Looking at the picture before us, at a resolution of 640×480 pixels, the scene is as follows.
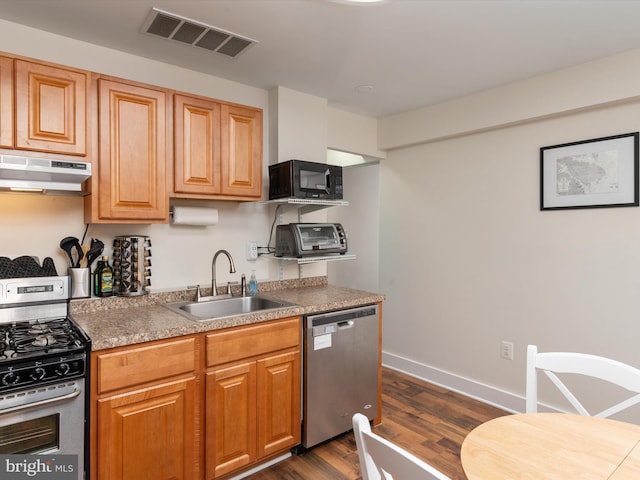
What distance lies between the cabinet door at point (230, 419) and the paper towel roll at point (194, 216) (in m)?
1.00

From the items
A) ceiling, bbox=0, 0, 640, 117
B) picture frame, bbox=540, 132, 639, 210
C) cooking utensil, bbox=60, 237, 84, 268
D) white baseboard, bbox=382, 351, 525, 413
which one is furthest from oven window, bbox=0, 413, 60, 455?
picture frame, bbox=540, 132, 639, 210

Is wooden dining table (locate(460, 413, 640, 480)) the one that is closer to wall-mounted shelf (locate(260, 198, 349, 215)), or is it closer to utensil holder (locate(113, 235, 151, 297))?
wall-mounted shelf (locate(260, 198, 349, 215))

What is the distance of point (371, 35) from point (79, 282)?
2.12 metres

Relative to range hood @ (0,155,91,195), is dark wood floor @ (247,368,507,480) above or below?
below

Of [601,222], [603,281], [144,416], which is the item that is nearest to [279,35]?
[144,416]

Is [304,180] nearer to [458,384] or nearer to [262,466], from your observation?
[262,466]

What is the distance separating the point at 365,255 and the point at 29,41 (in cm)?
314

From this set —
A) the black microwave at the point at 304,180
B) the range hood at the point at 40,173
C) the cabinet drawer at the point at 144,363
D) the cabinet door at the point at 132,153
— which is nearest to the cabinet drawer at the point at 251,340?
the cabinet drawer at the point at 144,363

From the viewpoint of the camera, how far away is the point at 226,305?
259 cm

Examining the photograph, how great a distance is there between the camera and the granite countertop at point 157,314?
172cm

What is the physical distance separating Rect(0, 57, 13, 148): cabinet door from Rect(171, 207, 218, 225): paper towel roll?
905mm

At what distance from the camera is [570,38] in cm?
218

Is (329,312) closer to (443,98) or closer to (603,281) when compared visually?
(603,281)

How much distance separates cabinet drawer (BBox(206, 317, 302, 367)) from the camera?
195 cm
